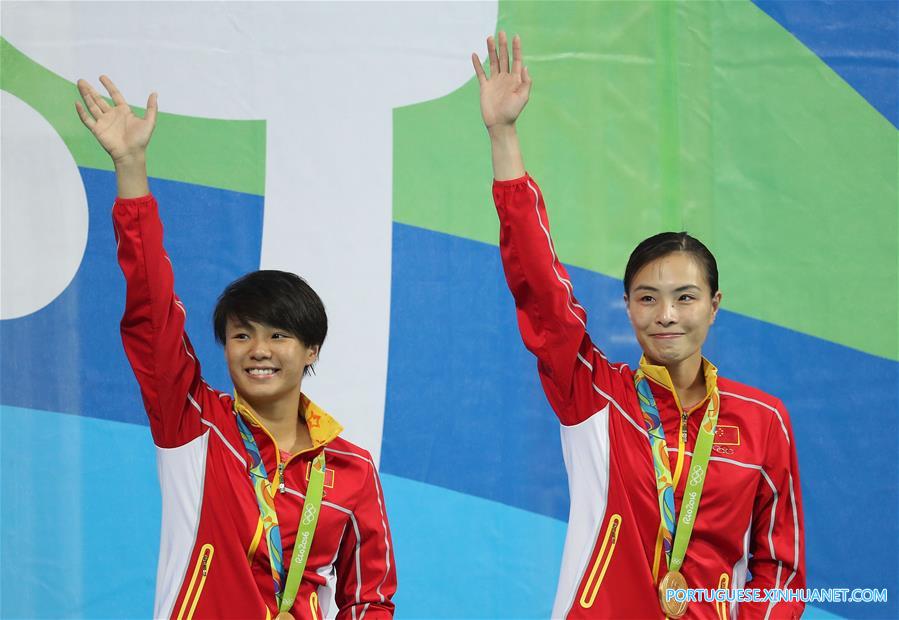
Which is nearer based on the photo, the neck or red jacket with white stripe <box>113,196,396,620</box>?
red jacket with white stripe <box>113,196,396,620</box>

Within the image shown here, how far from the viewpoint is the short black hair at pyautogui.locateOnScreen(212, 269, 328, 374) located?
193 centimetres

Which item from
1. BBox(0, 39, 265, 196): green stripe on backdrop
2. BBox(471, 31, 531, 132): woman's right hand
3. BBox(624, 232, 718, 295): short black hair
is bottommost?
BBox(624, 232, 718, 295): short black hair

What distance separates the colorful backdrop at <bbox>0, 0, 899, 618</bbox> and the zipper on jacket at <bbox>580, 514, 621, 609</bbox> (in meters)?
0.93

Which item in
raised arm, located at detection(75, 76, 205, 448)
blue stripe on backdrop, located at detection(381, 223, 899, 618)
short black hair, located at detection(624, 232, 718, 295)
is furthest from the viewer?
blue stripe on backdrop, located at detection(381, 223, 899, 618)

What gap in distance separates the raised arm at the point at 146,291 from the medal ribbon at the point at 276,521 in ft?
0.42

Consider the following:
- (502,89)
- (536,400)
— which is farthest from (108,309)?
(502,89)

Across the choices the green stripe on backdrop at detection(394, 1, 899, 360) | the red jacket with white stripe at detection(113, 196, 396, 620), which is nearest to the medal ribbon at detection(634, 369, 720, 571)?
the red jacket with white stripe at detection(113, 196, 396, 620)

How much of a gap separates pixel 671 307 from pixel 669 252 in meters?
0.12

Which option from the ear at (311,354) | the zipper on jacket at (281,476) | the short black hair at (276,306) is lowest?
the zipper on jacket at (281,476)

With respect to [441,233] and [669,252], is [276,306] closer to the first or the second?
[669,252]

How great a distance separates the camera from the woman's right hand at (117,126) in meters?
1.78

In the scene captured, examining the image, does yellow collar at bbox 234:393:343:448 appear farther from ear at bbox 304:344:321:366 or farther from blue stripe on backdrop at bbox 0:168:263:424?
blue stripe on backdrop at bbox 0:168:263:424

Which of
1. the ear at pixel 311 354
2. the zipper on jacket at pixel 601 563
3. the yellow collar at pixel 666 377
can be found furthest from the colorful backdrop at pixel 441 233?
the zipper on jacket at pixel 601 563

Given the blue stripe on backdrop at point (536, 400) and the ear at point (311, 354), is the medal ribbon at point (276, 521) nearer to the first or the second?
the ear at point (311, 354)
